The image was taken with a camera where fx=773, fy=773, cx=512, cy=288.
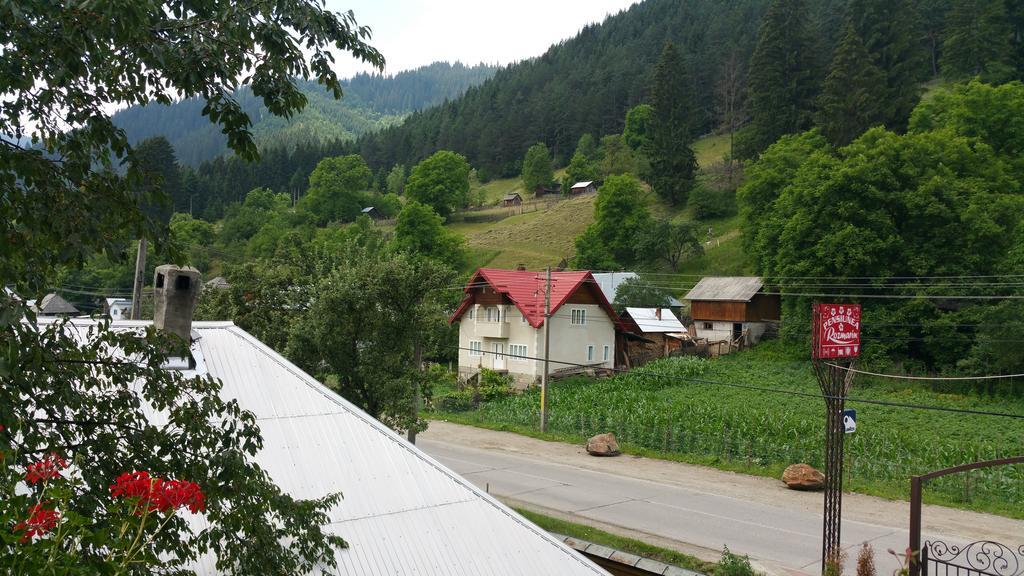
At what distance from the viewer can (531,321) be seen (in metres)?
44.9

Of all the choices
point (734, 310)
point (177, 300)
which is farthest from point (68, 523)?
point (734, 310)

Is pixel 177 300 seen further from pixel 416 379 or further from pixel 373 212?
pixel 373 212

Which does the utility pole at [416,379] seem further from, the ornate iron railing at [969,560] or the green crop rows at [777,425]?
the ornate iron railing at [969,560]

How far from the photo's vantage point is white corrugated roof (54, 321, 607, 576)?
9508mm

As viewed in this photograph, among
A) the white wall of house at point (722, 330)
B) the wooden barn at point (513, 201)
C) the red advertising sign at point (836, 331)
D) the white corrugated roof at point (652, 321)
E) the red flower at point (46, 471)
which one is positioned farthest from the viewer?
the wooden barn at point (513, 201)

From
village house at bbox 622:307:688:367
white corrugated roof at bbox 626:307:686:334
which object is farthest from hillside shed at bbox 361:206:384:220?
village house at bbox 622:307:688:367

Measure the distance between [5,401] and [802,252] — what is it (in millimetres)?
50777

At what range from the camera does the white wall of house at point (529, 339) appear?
45.8 m

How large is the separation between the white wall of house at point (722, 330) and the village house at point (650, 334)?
11.0 feet

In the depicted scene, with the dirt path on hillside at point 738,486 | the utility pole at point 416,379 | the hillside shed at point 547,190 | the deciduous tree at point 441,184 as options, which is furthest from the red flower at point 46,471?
the hillside shed at point 547,190

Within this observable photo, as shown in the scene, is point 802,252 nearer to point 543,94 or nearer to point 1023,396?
point 1023,396

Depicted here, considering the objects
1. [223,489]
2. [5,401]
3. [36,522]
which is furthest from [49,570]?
[223,489]

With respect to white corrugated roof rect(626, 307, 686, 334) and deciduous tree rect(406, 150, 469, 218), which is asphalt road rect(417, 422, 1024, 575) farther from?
deciduous tree rect(406, 150, 469, 218)

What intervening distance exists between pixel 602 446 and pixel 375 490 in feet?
67.3
